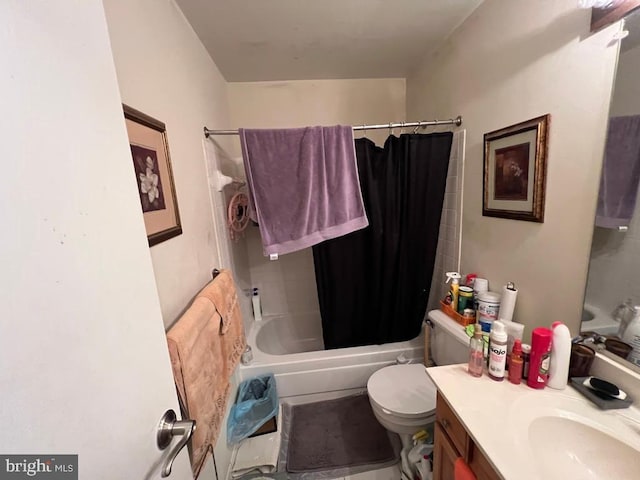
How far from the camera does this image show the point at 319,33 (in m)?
1.46

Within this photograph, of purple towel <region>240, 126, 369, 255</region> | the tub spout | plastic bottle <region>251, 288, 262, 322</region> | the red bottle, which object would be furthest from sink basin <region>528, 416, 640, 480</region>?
plastic bottle <region>251, 288, 262, 322</region>

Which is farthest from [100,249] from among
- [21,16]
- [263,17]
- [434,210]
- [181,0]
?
[434,210]

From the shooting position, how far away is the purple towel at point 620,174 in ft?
2.46

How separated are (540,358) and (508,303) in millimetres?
358

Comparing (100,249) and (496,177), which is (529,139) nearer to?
(496,177)

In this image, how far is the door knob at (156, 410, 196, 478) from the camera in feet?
1.73

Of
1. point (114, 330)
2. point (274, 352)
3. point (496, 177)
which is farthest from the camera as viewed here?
point (274, 352)

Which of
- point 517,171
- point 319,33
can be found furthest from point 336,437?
point 319,33

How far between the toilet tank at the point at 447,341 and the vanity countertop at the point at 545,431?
1.39 feet

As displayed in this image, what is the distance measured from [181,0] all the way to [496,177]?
1649 mm

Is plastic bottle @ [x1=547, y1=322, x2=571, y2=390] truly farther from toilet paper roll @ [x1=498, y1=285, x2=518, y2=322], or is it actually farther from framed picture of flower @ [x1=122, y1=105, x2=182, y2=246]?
framed picture of flower @ [x1=122, y1=105, x2=182, y2=246]

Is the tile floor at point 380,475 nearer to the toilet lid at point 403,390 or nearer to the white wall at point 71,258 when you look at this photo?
the toilet lid at point 403,390

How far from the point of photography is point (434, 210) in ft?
5.45

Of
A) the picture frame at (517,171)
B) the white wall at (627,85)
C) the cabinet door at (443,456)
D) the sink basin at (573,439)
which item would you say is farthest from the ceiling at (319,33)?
the cabinet door at (443,456)
